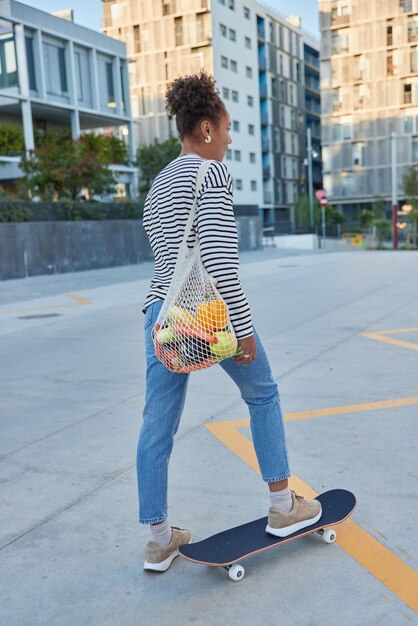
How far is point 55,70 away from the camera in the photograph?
3297cm

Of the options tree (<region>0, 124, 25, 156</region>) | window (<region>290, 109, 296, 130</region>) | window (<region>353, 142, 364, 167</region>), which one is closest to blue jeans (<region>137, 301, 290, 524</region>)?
tree (<region>0, 124, 25, 156</region>)

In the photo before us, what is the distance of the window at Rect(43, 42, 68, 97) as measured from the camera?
3250 cm

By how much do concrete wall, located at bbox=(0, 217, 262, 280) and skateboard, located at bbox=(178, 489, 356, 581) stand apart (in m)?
16.9

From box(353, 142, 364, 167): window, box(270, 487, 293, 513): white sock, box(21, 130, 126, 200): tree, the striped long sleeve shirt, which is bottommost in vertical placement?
box(270, 487, 293, 513): white sock

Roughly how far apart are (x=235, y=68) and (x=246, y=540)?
201 feet

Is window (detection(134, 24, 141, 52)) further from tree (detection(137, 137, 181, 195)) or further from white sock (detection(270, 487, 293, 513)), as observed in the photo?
white sock (detection(270, 487, 293, 513))

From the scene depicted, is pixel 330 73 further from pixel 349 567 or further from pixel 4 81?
pixel 349 567

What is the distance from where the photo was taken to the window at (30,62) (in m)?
31.2

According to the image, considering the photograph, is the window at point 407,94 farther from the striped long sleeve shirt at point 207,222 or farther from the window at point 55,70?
the striped long sleeve shirt at point 207,222

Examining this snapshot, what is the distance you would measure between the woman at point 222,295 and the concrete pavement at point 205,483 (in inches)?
7.5

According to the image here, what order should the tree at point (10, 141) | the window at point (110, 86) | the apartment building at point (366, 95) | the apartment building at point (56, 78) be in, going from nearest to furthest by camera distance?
the tree at point (10, 141), the apartment building at point (56, 78), the window at point (110, 86), the apartment building at point (366, 95)

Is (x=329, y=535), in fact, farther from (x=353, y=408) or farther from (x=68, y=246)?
(x=68, y=246)

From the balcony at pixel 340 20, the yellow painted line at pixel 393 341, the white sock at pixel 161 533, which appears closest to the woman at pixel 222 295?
the white sock at pixel 161 533

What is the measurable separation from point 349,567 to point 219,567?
53 centimetres
